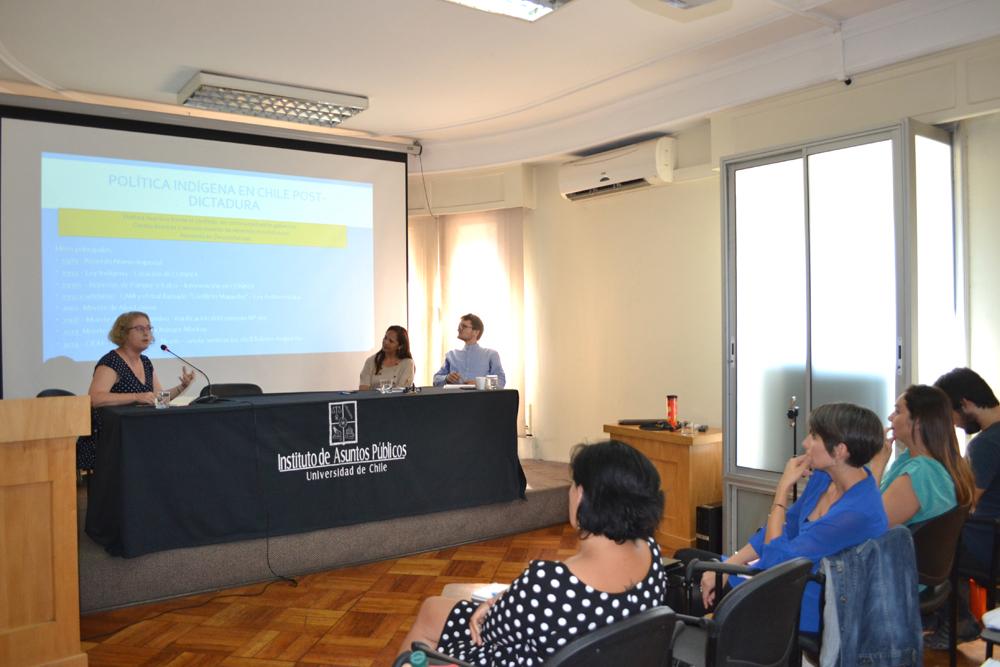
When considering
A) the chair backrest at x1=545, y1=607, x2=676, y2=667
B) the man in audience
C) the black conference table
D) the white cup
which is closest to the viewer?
the chair backrest at x1=545, y1=607, x2=676, y2=667

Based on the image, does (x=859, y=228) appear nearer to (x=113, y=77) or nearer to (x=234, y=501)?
(x=234, y=501)

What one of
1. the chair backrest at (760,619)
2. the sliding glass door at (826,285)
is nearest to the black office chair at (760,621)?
the chair backrest at (760,619)

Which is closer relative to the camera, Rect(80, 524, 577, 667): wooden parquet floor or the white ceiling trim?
Rect(80, 524, 577, 667): wooden parquet floor

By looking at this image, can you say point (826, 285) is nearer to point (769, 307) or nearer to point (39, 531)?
point (769, 307)

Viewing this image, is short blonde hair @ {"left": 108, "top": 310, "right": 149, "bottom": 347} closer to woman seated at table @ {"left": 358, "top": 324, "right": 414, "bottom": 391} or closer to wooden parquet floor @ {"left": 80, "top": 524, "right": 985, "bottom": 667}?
wooden parquet floor @ {"left": 80, "top": 524, "right": 985, "bottom": 667}

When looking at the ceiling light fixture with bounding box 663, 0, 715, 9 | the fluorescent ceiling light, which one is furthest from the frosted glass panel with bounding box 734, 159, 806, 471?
the fluorescent ceiling light

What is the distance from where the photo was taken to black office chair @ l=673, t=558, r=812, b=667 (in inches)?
66.4

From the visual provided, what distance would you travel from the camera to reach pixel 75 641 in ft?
8.93

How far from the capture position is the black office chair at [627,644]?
1.35 metres

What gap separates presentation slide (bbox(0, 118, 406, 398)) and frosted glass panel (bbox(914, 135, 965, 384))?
13.2 ft

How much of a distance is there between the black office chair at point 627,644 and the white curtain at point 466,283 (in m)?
5.11

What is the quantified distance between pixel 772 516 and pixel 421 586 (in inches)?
77.6

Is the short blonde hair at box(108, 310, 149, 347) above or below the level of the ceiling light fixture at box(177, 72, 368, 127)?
below

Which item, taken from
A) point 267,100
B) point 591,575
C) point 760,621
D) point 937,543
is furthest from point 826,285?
point 267,100
